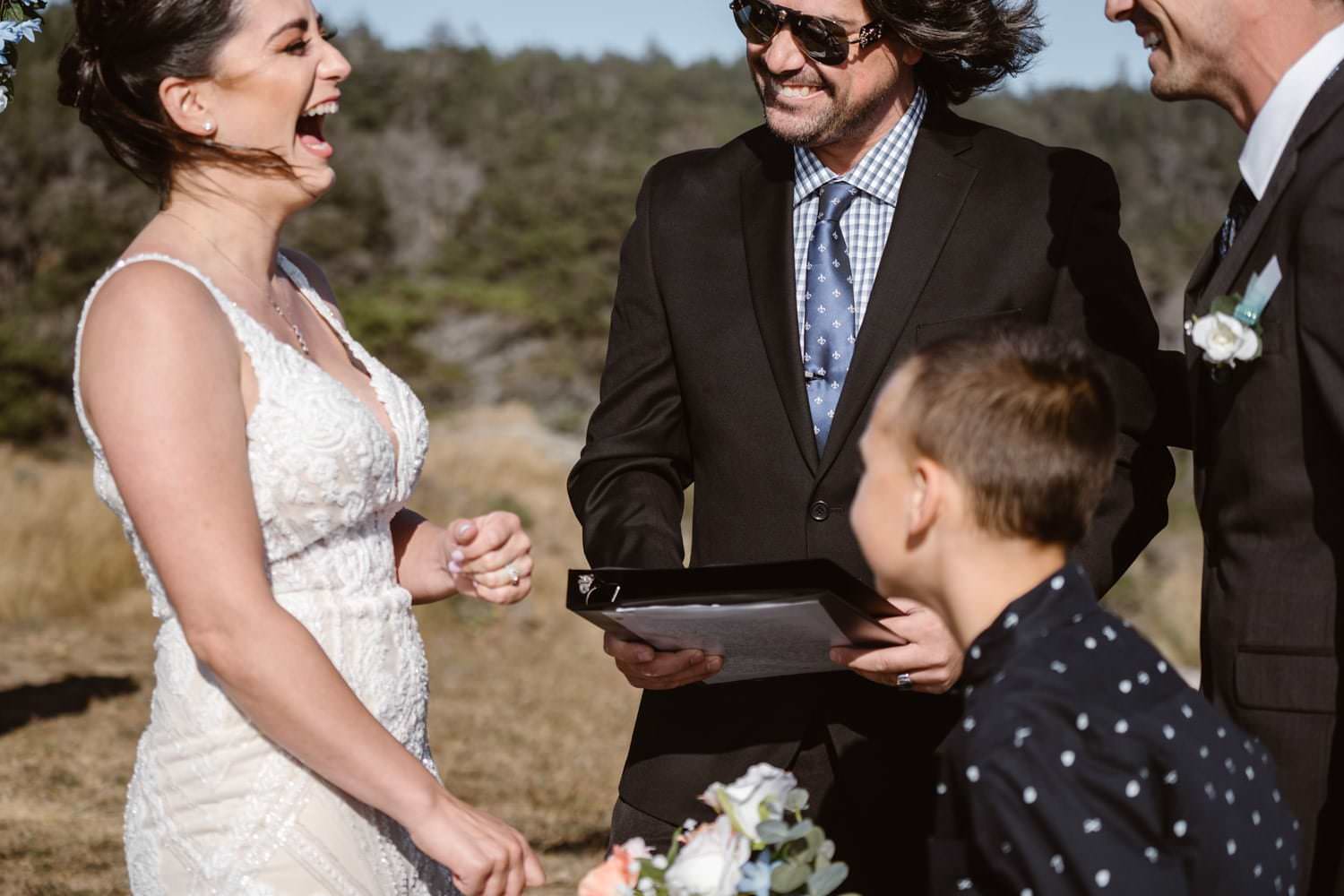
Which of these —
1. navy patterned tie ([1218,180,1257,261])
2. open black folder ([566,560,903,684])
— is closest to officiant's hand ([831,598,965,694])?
open black folder ([566,560,903,684])

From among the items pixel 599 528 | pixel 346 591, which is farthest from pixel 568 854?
pixel 346 591

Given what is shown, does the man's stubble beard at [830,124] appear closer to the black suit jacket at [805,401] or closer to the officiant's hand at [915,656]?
the black suit jacket at [805,401]

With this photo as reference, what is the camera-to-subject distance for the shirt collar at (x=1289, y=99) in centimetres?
234

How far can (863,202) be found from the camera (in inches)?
124

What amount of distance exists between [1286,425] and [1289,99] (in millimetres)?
514

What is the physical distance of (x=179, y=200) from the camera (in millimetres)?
2594

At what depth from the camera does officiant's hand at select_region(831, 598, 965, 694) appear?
2555mm

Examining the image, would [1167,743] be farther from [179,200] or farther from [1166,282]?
[1166,282]

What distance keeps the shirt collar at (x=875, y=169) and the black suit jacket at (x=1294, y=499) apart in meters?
0.91

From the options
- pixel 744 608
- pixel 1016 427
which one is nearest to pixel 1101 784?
pixel 1016 427

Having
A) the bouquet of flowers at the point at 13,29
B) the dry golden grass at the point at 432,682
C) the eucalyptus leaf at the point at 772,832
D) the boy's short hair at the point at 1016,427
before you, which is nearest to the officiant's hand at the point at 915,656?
the boy's short hair at the point at 1016,427

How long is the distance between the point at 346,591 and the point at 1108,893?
4.49ft

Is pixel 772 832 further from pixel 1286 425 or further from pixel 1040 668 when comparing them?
pixel 1286 425

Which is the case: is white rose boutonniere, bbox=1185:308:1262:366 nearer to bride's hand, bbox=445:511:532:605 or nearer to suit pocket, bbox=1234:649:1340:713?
suit pocket, bbox=1234:649:1340:713
